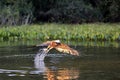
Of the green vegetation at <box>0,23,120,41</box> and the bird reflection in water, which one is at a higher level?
the bird reflection in water

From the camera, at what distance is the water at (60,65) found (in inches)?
639

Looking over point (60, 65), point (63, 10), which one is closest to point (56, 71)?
point (60, 65)

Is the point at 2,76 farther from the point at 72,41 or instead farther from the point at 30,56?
the point at 72,41

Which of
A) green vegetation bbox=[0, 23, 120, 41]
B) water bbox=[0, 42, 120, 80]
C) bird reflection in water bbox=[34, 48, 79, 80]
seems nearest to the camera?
bird reflection in water bbox=[34, 48, 79, 80]

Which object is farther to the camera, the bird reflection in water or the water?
the water

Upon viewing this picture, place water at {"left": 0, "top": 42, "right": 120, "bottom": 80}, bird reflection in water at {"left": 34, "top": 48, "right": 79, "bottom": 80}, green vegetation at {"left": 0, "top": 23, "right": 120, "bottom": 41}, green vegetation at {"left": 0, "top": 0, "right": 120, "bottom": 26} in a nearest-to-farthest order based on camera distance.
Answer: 1. bird reflection in water at {"left": 34, "top": 48, "right": 79, "bottom": 80}
2. water at {"left": 0, "top": 42, "right": 120, "bottom": 80}
3. green vegetation at {"left": 0, "top": 23, "right": 120, "bottom": 41}
4. green vegetation at {"left": 0, "top": 0, "right": 120, "bottom": 26}

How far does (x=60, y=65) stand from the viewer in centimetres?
1878

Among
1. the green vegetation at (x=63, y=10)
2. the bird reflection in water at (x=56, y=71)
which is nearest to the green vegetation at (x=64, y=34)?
the green vegetation at (x=63, y=10)

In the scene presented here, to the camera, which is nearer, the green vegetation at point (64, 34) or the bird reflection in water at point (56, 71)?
the bird reflection in water at point (56, 71)

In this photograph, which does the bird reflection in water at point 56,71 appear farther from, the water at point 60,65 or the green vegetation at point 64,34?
the green vegetation at point 64,34

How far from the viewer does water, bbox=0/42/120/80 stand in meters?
16.2

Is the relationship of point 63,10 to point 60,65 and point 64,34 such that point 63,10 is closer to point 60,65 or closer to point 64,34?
point 64,34

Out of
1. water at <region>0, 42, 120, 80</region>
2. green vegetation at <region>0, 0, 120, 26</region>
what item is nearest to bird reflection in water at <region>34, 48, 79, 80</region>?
water at <region>0, 42, 120, 80</region>

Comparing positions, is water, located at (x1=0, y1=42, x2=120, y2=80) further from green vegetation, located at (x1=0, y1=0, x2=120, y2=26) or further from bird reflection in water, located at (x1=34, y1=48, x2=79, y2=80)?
green vegetation, located at (x1=0, y1=0, x2=120, y2=26)
